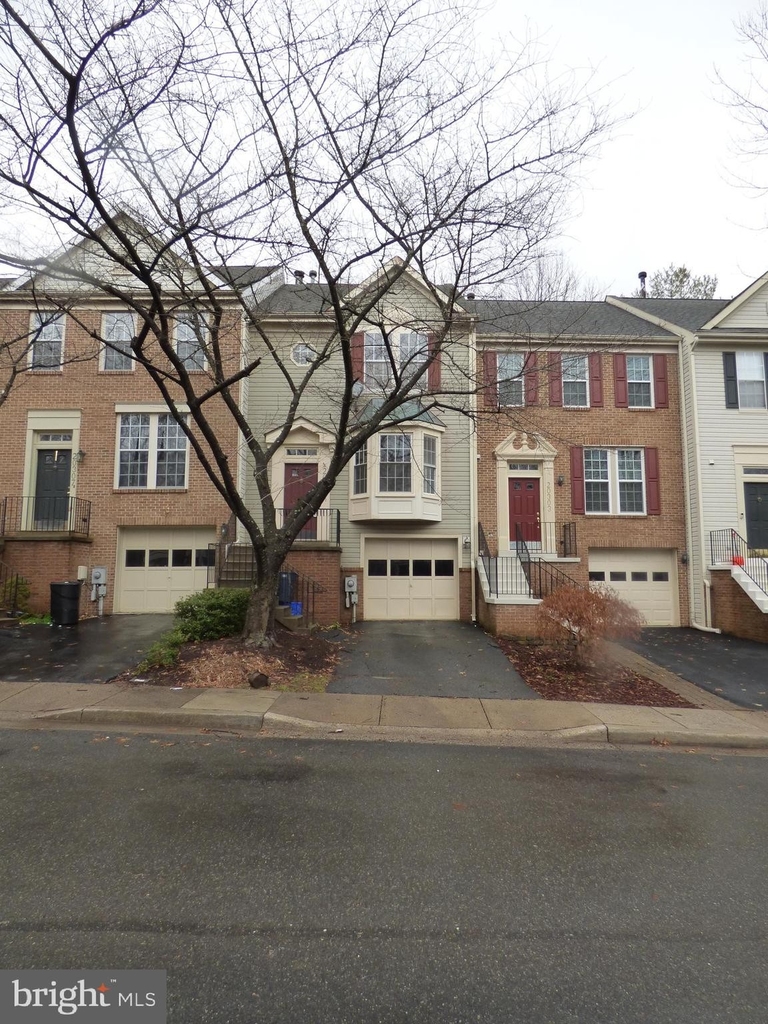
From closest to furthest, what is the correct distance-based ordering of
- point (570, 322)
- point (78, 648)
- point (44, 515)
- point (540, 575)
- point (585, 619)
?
point (585, 619), point (78, 648), point (540, 575), point (44, 515), point (570, 322)

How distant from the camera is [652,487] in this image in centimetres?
1548

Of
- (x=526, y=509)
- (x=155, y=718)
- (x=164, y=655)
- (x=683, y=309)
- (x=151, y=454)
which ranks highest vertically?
(x=683, y=309)

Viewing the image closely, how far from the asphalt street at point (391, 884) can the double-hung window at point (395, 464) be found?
9.65m

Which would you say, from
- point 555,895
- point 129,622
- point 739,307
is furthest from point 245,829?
point 739,307

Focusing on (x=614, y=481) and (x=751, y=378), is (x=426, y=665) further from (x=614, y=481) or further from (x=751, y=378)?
(x=751, y=378)

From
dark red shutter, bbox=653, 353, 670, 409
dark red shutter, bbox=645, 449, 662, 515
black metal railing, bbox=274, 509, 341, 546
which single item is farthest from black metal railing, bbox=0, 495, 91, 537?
dark red shutter, bbox=653, 353, 670, 409

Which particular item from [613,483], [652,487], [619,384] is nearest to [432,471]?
[613,483]

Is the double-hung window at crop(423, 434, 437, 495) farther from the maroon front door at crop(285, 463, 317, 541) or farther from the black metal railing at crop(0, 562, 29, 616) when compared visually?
the black metal railing at crop(0, 562, 29, 616)

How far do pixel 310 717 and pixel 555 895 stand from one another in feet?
12.8

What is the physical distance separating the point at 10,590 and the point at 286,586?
6646 mm

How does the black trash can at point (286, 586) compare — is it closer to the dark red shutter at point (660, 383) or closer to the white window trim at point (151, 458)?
the white window trim at point (151, 458)

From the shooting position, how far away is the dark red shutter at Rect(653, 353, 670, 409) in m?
15.8

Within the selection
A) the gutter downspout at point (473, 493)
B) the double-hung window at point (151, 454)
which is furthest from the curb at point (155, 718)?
the gutter downspout at point (473, 493)

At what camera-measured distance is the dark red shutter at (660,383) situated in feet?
51.9
